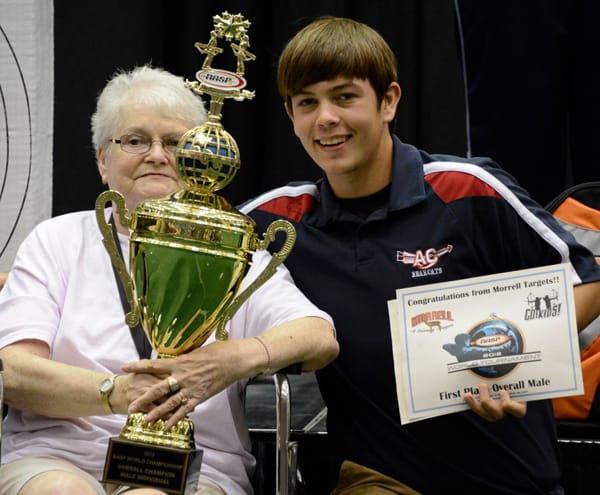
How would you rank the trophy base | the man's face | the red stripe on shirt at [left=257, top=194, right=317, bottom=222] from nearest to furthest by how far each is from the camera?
1. the trophy base
2. the man's face
3. the red stripe on shirt at [left=257, top=194, right=317, bottom=222]

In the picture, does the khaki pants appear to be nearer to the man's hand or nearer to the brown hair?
the man's hand

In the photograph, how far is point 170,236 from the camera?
1905 mm

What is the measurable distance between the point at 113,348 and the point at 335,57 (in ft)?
2.45

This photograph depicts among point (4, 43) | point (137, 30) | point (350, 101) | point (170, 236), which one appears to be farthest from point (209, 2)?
point (170, 236)

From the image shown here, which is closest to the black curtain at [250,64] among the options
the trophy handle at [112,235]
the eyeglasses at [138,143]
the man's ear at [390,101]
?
the man's ear at [390,101]

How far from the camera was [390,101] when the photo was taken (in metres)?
2.37

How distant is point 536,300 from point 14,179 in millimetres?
1997

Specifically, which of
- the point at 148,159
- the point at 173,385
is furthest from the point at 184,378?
the point at 148,159

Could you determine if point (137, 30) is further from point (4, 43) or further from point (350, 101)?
point (350, 101)

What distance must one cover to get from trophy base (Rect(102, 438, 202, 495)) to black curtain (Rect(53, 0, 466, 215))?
1808 mm


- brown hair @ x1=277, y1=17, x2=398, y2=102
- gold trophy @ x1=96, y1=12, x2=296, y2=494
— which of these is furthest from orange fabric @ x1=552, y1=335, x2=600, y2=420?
gold trophy @ x1=96, y1=12, x2=296, y2=494

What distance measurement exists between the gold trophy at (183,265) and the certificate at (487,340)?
289mm

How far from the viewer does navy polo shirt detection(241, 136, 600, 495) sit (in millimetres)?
2197

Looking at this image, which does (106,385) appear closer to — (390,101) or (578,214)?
(390,101)
